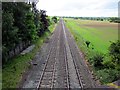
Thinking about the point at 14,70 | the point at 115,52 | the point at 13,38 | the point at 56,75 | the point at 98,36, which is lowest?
the point at 56,75

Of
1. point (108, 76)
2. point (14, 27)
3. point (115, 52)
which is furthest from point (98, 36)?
point (108, 76)

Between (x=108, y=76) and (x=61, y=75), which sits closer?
(x=108, y=76)

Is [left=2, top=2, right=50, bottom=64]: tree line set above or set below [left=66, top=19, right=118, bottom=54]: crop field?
above

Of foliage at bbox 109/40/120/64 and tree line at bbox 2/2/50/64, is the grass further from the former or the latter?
foliage at bbox 109/40/120/64

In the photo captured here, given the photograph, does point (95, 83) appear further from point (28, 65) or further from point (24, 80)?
point (28, 65)

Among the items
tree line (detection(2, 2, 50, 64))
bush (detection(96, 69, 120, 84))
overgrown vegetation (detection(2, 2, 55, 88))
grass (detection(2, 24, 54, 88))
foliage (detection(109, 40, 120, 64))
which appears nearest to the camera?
grass (detection(2, 24, 54, 88))

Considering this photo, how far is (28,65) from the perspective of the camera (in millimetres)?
30578

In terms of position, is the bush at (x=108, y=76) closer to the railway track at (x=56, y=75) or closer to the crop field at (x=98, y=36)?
the railway track at (x=56, y=75)

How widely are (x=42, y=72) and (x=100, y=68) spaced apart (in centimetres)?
672

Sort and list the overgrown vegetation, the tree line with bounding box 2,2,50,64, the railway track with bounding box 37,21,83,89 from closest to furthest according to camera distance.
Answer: the railway track with bounding box 37,21,83,89 < the overgrown vegetation < the tree line with bounding box 2,2,50,64

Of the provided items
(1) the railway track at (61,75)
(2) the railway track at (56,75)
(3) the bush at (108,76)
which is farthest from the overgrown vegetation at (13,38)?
(3) the bush at (108,76)

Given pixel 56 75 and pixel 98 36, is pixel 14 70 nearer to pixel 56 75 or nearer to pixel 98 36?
pixel 56 75

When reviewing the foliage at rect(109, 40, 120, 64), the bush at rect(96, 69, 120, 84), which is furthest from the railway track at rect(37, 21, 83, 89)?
the foliage at rect(109, 40, 120, 64)

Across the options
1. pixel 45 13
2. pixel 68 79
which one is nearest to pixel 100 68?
pixel 68 79
